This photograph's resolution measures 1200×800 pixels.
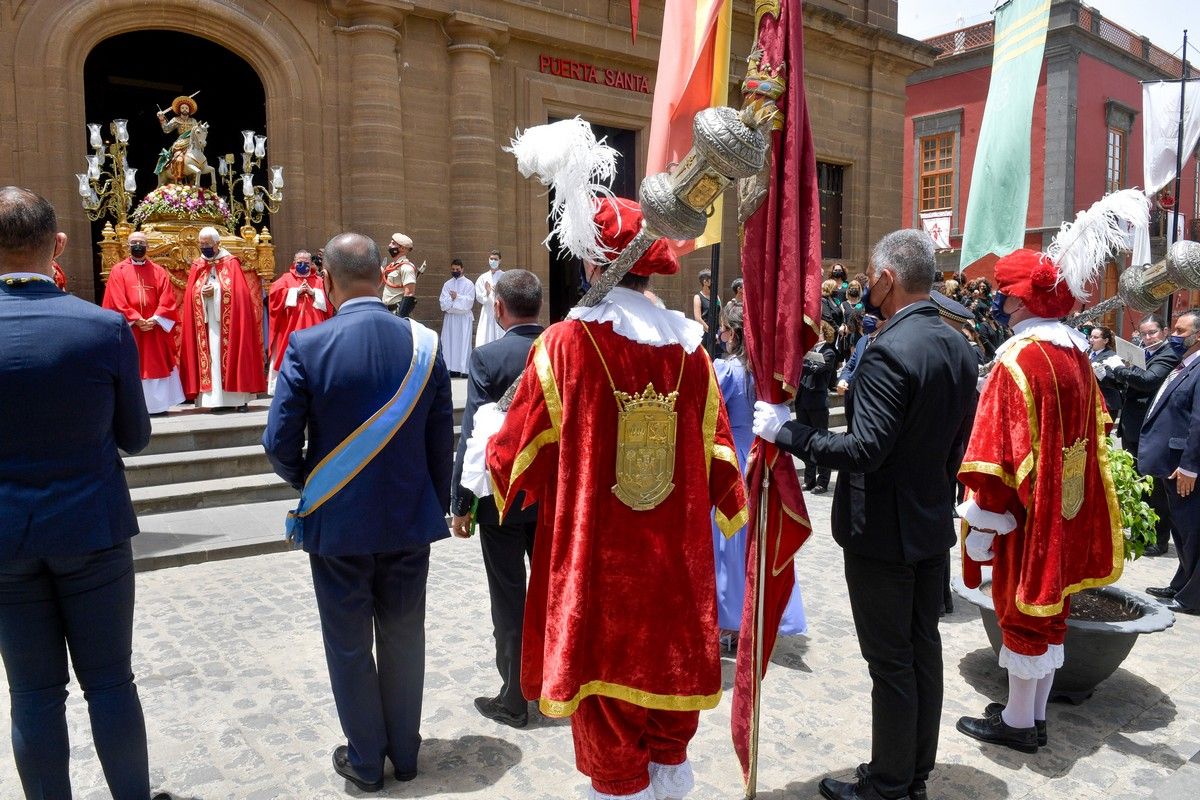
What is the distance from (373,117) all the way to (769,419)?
11.0 metres

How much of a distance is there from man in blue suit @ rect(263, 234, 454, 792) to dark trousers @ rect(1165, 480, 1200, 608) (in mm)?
5000

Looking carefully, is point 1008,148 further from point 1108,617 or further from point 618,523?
point 618,523

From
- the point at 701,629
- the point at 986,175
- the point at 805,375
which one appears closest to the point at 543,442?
the point at 701,629

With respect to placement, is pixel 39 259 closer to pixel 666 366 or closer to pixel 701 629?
pixel 666 366

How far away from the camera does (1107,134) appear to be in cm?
2980

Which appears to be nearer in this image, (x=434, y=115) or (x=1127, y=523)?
(x=1127, y=523)

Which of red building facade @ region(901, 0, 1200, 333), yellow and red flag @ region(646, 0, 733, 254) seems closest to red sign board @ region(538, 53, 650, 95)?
yellow and red flag @ region(646, 0, 733, 254)

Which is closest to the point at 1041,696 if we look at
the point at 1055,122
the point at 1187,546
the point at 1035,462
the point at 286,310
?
the point at 1035,462

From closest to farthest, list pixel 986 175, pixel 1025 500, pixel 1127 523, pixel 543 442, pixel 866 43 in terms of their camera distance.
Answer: pixel 543 442, pixel 1025 500, pixel 1127 523, pixel 986 175, pixel 866 43

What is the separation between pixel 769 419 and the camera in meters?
2.94

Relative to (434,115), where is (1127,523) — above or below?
below

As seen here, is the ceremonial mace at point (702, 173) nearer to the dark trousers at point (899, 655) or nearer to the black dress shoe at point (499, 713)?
the dark trousers at point (899, 655)

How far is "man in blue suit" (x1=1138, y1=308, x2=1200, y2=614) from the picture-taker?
5559 millimetres

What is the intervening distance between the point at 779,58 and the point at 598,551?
5.90 ft
